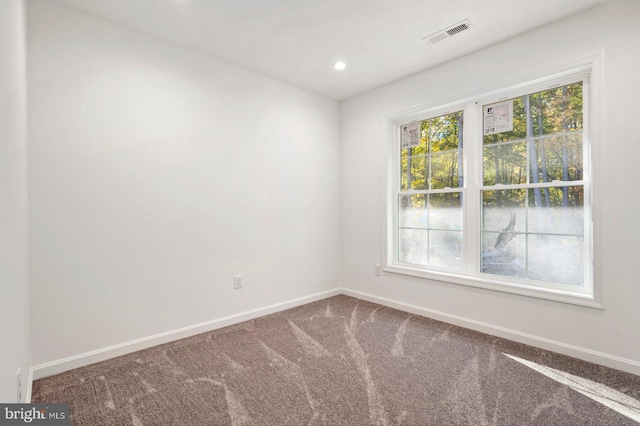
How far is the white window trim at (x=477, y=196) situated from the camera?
2.31 metres

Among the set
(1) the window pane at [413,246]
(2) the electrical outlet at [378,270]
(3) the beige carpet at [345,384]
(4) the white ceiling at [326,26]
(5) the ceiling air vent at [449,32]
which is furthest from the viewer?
(2) the electrical outlet at [378,270]

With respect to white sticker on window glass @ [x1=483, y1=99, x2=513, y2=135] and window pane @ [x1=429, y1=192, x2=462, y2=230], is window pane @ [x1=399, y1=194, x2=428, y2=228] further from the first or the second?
white sticker on window glass @ [x1=483, y1=99, x2=513, y2=135]

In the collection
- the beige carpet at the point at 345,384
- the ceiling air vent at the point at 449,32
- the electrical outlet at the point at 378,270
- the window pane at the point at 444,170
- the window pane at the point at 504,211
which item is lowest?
the beige carpet at the point at 345,384

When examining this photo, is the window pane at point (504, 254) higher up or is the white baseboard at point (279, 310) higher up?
the window pane at point (504, 254)

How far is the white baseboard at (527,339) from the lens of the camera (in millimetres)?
2162

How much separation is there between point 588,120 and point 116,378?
3.94 m

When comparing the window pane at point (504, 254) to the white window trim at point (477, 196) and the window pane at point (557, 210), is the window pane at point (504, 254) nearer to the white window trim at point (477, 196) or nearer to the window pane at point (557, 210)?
the white window trim at point (477, 196)

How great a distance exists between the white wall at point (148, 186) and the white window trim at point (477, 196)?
108cm

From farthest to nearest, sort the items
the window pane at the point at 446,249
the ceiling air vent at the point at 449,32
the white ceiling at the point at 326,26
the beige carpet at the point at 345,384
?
the window pane at the point at 446,249 < the ceiling air vent at the point at 449,32 < the white ceiling at the point at 326,26 < the beige carpet at the point at 345,384

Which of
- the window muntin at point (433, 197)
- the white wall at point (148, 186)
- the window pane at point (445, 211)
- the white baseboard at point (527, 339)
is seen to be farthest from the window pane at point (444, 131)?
the white baseboard at point (527, 339)

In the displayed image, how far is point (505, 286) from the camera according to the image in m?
2.72

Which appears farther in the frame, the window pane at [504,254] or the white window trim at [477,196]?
the window pane at [504,254]

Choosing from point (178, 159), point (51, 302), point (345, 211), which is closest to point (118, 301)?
point (51, 302)

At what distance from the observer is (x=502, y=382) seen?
203 centimetres
